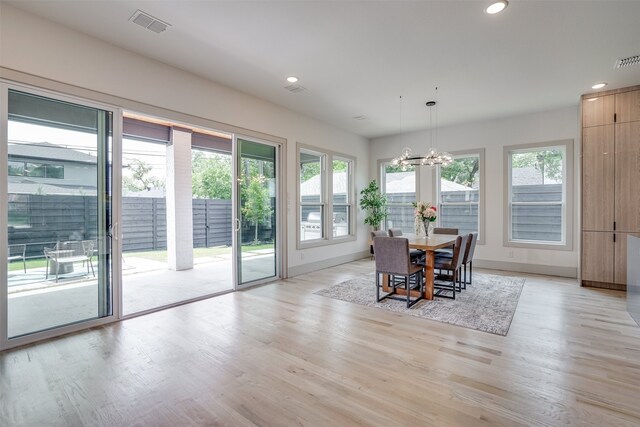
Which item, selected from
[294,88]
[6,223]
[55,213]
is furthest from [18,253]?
[294,88]

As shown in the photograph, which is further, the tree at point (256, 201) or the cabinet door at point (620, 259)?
the tree at point (256, 201)

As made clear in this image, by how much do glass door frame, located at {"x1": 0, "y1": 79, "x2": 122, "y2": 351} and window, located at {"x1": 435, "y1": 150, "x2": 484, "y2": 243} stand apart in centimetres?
601

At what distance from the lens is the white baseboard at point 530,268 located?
546cm

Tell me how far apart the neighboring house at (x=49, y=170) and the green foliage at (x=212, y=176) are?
5.47 metres

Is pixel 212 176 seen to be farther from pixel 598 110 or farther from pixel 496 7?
pixel 598 110

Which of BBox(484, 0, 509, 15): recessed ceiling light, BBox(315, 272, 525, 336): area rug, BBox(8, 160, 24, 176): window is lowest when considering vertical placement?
BBox(315, 272, 525, 336): area rug

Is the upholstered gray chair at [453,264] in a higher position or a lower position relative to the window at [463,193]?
lower

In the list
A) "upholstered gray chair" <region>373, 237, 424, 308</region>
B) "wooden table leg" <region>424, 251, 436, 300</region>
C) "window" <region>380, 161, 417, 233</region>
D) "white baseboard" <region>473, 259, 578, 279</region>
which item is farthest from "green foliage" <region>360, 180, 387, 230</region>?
"upholstered gray chair" <region>373, 237, 424, 308</region>

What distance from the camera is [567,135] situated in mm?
5434

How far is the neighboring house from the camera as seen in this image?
2.78m

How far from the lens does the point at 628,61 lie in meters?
3.64

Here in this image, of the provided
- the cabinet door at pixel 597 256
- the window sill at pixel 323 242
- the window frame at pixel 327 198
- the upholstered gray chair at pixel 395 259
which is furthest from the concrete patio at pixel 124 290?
the cabinet door at pixel 597 256

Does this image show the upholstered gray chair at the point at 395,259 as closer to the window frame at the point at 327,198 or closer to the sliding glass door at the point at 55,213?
the window frame at the point at 327,198

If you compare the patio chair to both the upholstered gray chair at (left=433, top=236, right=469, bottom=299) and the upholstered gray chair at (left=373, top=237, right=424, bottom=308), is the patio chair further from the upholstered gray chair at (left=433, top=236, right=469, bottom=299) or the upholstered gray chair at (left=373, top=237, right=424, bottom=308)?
the upholstered gray chair at (left=433, top=236, right=469, bottom=299)
